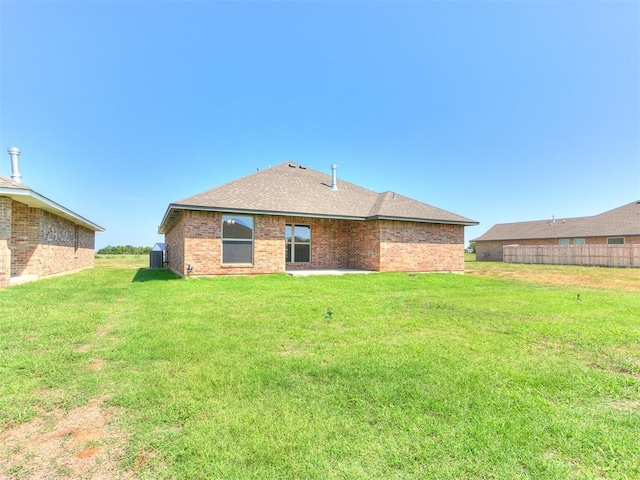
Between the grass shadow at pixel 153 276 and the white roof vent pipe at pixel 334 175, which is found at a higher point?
the white roof vent pipe at pixel 334 175

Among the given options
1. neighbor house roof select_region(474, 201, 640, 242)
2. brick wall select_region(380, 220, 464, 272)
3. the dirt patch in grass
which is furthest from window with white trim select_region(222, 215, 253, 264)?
neighbor house roof select_region(474, 201, 640, 242)

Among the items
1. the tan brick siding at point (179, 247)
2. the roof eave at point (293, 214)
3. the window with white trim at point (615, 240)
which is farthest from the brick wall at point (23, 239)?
the window with white trim at point (615, 240)

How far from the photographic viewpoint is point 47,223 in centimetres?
1216

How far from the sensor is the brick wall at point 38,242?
35.8 feet

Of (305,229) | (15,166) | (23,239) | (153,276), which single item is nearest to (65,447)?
(153,276)

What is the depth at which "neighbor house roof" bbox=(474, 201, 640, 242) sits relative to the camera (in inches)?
1021

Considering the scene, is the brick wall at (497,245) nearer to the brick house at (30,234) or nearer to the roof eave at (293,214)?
the roof eave at (293,214)

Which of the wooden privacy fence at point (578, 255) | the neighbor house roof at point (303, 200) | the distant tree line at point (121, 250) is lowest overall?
the wooden privacy fence at point (578, 255)

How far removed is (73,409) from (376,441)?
2584mm

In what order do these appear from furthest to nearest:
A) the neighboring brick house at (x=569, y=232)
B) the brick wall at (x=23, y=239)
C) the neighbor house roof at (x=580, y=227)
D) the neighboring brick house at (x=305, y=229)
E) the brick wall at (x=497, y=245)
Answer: the brick wall at (x=497, y=245), the neighbor house roof at (x=580, y=227), the neighboring brick house at (x=569, y=232), the neighboring brick house at (x=305, y=229), the brick wall at (x=23, y=239)

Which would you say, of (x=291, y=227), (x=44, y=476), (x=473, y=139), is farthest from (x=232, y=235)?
(x=473, y=139)

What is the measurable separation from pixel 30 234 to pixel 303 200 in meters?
10.8

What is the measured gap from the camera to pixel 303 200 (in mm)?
14398

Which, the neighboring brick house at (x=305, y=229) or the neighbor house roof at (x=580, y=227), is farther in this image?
the neighbor house roof at (x=580, y=227)
